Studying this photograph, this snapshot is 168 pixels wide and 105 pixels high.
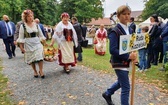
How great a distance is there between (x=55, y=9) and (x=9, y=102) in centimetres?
5601

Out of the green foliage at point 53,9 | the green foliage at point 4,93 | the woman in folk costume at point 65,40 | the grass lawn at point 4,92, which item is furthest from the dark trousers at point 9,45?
the green foliage at point 53,9

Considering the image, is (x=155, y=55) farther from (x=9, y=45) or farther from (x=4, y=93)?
(x=9, y=45)

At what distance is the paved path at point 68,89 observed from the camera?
5.23 metres

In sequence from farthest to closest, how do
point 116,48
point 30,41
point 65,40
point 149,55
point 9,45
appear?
1. point 9,45
2. point 149,55
3. point 65,40
4. point 30,41
5. point 116,48

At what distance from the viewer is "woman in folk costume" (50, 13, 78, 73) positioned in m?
7.35

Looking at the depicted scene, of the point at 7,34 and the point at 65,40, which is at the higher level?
the point at 7,34

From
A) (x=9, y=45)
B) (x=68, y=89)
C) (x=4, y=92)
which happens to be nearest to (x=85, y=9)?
(x=9, y=45)

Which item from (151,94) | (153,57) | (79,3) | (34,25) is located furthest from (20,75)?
(79,3)

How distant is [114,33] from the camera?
3965 millimetres

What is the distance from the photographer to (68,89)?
19.6 ft

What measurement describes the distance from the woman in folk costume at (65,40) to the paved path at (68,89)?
466mm

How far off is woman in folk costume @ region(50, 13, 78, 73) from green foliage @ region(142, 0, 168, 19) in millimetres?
45446

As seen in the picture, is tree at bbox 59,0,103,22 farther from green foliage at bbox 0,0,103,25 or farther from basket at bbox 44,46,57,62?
basket at bbox 44,46,57,62

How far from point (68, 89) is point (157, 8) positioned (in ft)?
168
